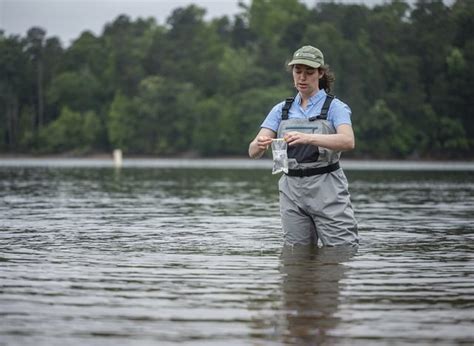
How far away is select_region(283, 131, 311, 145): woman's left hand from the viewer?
9312 mm

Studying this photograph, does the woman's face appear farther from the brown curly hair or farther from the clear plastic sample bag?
the clear plastic sample bag

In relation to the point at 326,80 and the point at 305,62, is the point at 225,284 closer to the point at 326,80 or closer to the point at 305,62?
the point at 305,62

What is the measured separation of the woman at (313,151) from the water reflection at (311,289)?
11.1 inches

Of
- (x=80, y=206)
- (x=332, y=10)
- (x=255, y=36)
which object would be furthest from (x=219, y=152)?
(x=80, y=206)

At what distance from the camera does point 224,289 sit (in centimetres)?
799

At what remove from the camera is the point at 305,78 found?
9766 millimetres

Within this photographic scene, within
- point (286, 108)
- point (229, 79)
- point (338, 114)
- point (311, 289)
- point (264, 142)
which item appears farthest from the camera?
point (229, 79)

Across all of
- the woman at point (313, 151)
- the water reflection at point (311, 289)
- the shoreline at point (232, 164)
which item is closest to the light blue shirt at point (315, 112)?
the woman at point (313, 151)

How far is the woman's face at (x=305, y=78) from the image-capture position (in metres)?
9.77

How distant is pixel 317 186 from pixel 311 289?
2091 millimetres

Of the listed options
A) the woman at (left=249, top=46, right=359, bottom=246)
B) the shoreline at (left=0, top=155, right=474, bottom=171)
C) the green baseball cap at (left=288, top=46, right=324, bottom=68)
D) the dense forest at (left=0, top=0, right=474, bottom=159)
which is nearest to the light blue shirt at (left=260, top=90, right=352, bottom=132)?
the woman at (left=249, top=46, right=359, bottom=246)

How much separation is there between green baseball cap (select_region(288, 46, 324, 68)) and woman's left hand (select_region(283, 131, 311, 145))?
2.04 ft

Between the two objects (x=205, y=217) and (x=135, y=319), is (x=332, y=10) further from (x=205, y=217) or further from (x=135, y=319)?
(x=135, y=319)

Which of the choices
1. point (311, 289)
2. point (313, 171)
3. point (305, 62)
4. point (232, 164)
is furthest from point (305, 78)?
→ point (232, 164)
